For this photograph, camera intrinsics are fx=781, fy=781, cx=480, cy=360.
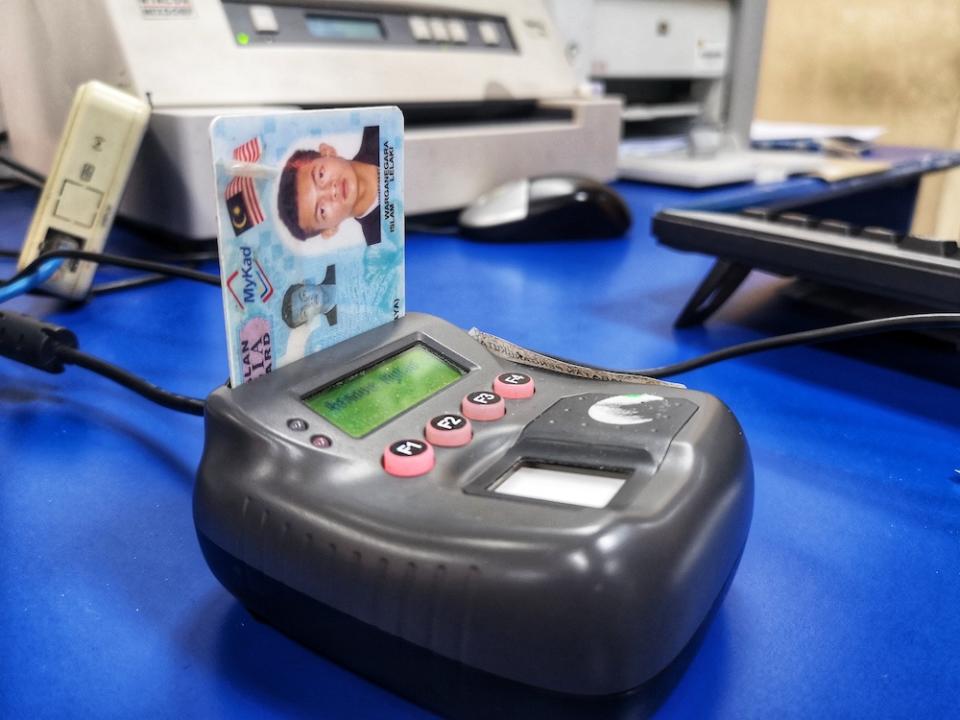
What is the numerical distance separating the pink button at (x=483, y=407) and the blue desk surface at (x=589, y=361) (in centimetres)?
9

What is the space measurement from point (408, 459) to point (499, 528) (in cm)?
4

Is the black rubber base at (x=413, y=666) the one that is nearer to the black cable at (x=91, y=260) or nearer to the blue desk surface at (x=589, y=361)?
the blue desk surface at (x=589, y=361)

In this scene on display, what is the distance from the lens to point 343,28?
0.72m

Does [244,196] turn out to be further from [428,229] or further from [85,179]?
[428,229]

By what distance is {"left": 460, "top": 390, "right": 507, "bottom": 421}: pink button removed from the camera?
0.27 metres

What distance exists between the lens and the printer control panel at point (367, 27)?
0.66 m

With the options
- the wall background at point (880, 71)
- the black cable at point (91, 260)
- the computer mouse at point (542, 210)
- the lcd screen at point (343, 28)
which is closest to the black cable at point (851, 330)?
the black cable at point (91, 260)

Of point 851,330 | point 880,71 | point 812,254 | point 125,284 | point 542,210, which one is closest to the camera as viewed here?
point 851,330

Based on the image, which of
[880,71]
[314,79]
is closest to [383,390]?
[314,79]

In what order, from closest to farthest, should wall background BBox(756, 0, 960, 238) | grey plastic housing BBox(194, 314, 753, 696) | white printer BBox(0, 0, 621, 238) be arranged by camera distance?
grey plastic housing BBox(194, 314, 753, 696)
white printer BBox(0, 0, 621, 238)
wall background BBox(756, 0, 960, 238)

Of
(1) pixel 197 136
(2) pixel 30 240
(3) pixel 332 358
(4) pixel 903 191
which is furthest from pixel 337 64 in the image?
(4) pixel 903 191

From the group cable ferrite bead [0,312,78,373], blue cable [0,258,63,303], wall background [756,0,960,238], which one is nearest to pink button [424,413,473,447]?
cable ferrite bead [0,312,78,373]

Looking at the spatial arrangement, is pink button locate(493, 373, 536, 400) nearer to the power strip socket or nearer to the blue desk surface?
the blue desk surface

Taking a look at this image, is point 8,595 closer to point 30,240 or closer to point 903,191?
point 30,240
